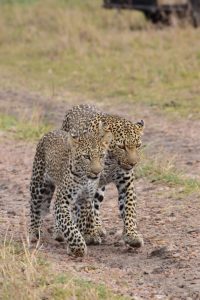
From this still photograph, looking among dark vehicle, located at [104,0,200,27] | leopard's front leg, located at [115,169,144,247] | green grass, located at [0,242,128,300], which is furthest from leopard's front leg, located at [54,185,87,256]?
dark vehicle, located at [104,0,200,27]

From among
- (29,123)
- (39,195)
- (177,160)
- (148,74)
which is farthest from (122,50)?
(39,195)

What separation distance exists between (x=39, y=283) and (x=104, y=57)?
1362cm

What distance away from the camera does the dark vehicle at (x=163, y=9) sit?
73.4ft

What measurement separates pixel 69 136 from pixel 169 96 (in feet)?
27.3

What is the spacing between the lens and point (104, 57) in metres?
20.2

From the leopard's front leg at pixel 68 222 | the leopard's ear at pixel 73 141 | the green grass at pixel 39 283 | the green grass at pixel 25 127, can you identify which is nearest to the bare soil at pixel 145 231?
the leopard's front leg at pixel 68 222

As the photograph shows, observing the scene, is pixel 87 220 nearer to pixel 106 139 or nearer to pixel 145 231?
pixel 145 231

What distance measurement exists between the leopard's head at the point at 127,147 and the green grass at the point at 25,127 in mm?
4917

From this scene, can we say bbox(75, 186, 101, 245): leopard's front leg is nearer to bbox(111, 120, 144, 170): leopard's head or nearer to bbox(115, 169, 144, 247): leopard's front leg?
bbox(115, 169, 144, 247): leopard's front leg

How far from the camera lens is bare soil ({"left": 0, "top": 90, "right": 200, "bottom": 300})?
732cm

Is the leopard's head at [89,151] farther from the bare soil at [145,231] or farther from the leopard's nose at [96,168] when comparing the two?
the bare soil at [145,231]

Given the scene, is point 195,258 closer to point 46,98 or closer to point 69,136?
point 69,136

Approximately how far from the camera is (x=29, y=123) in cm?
1384

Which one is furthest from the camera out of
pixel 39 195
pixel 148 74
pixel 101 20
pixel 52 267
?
pixel 101 20
